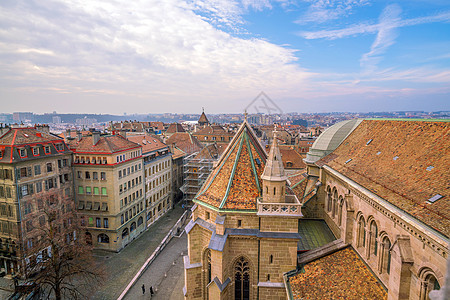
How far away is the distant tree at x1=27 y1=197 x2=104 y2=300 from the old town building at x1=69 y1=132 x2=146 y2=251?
2.80 m

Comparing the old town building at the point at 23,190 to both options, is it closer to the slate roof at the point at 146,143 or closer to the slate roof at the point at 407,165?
the slate roof at the point at 146,143

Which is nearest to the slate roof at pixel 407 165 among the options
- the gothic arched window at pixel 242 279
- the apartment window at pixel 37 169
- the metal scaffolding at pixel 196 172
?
the gothic arched window at pixel 242 279

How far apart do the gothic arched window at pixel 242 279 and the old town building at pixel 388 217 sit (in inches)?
140

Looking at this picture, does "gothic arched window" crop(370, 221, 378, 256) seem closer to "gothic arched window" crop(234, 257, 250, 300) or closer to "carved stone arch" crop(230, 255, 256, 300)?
"carved stone arch" crop(230, 255, 256, 300)

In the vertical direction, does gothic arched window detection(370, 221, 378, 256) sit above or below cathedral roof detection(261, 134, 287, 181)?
below

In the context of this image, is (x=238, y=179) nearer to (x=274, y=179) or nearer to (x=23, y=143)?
(x=274, y=179)

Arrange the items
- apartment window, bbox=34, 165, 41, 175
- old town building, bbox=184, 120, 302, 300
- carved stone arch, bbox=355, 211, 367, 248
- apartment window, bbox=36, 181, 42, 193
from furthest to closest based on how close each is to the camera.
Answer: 1. apartment window, bbox=36, 181, 42, 193
2. apartment window, bbox=34, 165, 41, 175
3. carved stone arch, bbox=355, 211, 367, 248
4. old town building, bbox=184, 120, 302, 300

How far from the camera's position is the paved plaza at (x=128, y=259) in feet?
110

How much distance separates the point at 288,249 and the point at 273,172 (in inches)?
242

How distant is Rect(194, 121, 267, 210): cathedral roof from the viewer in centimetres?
2230

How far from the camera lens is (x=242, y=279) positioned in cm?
2234

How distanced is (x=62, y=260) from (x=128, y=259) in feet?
43.3

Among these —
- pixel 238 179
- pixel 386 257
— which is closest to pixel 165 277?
pixel 238 179

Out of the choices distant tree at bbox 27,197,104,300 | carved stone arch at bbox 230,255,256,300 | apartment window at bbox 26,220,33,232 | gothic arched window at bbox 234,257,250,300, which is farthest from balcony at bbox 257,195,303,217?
apartment window at bbox 26,220,33,232
